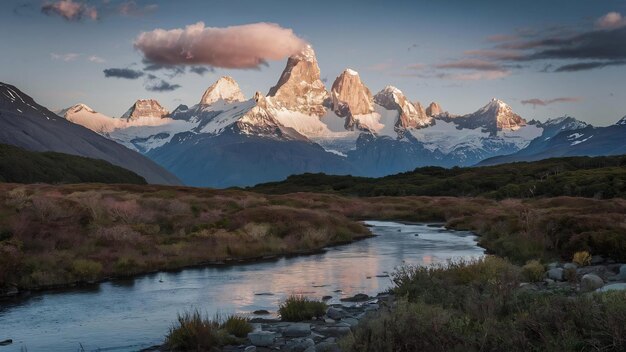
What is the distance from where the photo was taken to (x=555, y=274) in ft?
81.5

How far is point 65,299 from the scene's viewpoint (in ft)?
85.4

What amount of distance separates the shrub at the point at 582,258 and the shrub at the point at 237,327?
16541mm

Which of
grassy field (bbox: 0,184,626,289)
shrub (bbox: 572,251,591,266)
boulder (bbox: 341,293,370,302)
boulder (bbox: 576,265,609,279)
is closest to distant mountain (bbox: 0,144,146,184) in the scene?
grassy field (bbox: 0,184,626,289)

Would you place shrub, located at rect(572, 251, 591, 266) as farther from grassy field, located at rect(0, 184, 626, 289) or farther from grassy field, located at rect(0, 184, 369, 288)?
grassy field, located at rect(0, 184, 369, 288)

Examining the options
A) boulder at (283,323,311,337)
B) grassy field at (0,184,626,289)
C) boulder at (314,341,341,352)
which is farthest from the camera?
grassy field at (0,184,626,289)

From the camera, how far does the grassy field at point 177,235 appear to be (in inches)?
1200

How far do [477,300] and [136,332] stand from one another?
11.1m

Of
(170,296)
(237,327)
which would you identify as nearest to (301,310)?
(237,327)

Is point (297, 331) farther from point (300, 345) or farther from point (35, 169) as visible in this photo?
point (35, 169)

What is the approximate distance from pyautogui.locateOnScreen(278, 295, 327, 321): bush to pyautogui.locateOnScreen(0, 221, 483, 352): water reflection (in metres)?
2.39

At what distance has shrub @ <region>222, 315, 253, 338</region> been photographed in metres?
18.8

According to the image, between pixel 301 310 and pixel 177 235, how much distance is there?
2401 cm

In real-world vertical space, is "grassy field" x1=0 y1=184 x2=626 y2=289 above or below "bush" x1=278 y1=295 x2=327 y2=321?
above

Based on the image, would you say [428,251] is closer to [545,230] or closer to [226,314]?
[545,230]
